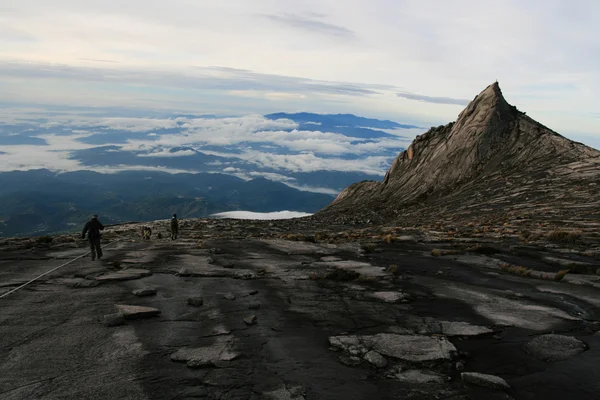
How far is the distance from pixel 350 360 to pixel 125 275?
11.5 m

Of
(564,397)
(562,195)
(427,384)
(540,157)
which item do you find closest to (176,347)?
(427,384)

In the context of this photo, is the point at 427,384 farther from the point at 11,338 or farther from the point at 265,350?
the point at 11,338

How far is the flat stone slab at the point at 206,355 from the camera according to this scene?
31.6 ft

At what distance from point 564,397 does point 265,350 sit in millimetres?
6472

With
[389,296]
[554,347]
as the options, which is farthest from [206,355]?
[554,347]

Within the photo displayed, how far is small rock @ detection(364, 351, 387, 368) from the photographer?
965 cm

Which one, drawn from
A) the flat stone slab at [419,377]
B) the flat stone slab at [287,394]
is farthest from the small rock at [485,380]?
the flat stone slab at [287,394]

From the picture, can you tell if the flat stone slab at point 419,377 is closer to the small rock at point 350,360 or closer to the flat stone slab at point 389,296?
the small rock at point 350,360

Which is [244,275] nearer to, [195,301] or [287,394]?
[195,301]

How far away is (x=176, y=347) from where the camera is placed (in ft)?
34.5

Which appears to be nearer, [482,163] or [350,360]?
[350,360]

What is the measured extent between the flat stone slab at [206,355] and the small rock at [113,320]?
274cm

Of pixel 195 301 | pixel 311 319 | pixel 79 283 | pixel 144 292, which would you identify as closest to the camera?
pixel 311 319

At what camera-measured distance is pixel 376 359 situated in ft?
32.3
